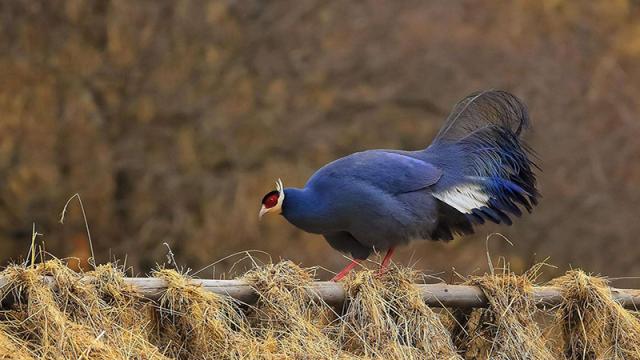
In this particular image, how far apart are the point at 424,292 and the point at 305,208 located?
98 cm

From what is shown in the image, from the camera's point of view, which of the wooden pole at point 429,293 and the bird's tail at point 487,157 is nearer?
the wooden pole at point 429,293

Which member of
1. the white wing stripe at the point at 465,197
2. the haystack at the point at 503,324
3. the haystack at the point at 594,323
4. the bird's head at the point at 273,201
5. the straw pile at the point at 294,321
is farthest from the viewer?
the white wing stripe at the point at 465,197

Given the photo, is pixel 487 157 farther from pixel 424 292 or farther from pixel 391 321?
pixel 391 321

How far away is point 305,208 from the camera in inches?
214

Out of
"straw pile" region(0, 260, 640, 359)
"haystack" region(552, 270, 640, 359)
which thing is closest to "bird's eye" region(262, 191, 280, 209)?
"straw pile" region(0, 260, 640, 359)

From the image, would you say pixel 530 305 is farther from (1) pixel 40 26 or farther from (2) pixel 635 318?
(1) pixel 40 26

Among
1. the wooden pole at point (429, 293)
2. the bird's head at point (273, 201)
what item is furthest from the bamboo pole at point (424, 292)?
the bird's head at point (273, 201)

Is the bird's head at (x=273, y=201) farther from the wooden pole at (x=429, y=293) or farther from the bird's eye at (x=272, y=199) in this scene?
the wooden pole at (x=429, y=293)

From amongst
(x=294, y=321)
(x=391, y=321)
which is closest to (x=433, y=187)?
(x=391, y=321)

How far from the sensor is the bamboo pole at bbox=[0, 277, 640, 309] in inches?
160

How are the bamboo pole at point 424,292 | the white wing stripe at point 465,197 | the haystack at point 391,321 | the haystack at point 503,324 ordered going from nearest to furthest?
the bamboo pole at point 424,292
the haystack at point 391,321
the haystack at point 503,324
the white wing stripe at point 465,197

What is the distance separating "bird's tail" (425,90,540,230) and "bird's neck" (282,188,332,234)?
524 mm

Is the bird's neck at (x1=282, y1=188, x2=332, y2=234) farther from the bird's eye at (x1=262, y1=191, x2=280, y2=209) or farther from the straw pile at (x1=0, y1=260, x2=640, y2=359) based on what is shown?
the straw pile at (x1=0, y1=260, x2=640, y2=359)

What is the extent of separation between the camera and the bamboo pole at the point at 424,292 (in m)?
4.06
